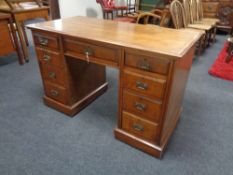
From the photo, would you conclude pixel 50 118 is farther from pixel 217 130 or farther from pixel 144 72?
pixel 217 130

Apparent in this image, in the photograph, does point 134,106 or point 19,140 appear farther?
point 19,140

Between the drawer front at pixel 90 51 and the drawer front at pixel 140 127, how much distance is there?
0.46m

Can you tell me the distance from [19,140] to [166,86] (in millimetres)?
1274

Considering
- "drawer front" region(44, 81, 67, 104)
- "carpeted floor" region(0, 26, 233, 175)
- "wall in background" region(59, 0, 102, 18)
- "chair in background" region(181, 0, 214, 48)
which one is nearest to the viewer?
"carpeted floor" region(0, 26, 233, 175)

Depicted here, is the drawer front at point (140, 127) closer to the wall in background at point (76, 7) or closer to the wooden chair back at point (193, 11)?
the wooden chair back at point (193, 11)

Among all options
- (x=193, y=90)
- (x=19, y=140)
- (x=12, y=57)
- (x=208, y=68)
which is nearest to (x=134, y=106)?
(x=19, y=140)

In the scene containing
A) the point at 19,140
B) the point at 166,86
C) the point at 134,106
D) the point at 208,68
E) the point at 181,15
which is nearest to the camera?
the point at 166,86

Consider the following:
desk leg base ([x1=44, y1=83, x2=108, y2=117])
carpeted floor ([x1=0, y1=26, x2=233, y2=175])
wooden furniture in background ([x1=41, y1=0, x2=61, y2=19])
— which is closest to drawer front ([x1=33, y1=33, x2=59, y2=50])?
desk leg base ([x1=44, y1=83, x2=108, y2=117])

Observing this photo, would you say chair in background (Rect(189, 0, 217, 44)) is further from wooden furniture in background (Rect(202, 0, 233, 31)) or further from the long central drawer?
the long central drawer

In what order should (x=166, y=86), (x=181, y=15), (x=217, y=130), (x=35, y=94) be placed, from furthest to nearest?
1. (x=181, y=15)
2. (x=35, y=94)
3. (x=217, y=130)
4. (x=166, y=86)

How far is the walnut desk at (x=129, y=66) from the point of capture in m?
1.13

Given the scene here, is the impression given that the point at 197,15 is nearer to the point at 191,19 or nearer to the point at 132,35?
the point at 191,19

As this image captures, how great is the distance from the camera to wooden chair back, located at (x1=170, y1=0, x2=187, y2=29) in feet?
9.18

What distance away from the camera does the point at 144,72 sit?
1.17 metres
